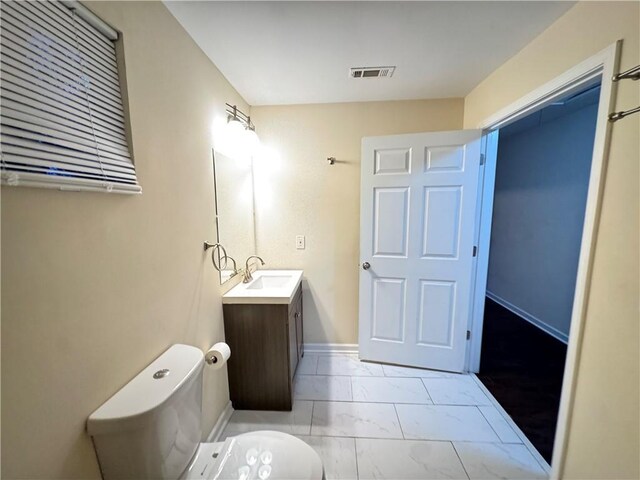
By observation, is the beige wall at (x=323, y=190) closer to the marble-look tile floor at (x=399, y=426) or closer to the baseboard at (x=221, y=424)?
the marble-look tile floor at (x=399, y=426)

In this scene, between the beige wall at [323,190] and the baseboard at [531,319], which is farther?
the baseboard at [531,319]

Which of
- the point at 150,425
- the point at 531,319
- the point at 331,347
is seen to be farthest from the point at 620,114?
the point at 531,319

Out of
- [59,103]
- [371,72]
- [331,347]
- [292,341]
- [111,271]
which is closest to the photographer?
[59,103]

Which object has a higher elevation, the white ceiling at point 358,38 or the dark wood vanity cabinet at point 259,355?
the white ceiling at point 358,38

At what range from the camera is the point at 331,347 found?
2.54 m

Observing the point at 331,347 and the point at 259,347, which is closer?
the point at 259,347

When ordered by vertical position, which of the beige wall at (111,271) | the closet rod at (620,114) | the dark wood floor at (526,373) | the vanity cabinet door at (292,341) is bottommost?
the dark wood floor at (526,373)

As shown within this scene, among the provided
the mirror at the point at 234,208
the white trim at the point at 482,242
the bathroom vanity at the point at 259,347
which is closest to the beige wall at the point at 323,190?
the mirror at the point at 234,208

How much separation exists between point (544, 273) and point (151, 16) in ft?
13.1

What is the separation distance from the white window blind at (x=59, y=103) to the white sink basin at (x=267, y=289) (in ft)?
3.24

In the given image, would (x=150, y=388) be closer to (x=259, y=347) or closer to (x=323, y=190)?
(x=259, y=347)

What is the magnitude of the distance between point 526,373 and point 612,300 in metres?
1.58

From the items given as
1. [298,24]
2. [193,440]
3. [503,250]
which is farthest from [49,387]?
[503,250]

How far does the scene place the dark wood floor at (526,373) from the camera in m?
1.69
